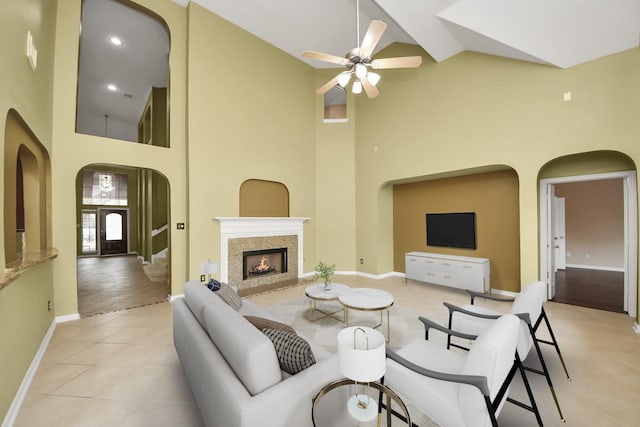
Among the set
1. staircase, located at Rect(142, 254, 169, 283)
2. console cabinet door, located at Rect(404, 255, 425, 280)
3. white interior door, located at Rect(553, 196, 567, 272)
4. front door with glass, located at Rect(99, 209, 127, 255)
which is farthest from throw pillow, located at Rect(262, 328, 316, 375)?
front door with glass, located at Rect(99, 209, 127, 255)

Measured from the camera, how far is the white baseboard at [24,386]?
178 centimetres

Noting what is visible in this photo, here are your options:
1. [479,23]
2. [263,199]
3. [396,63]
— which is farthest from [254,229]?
[479,23]

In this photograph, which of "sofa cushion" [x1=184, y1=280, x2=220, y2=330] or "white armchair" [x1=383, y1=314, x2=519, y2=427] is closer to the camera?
"white armchair" [x1=383, y1=314, x2=519, y2=427]

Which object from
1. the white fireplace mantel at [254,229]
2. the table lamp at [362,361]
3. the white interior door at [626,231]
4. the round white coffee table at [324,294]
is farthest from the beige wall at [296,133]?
the table lamp at [362,361]

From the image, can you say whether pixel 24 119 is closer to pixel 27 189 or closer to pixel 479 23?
pixel 27 189

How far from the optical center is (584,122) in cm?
345

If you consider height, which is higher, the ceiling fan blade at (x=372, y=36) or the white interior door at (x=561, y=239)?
the ceiling fan blade at (x=372, y=36)

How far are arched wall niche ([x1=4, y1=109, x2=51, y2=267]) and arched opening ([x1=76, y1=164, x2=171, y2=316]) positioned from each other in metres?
3.19

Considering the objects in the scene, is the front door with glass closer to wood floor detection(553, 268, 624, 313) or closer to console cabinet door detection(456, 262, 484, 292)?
console cabinet door detection(456, 262, 484, 292)

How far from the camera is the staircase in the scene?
5915 mm

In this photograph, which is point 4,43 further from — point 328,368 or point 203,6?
point 203,6

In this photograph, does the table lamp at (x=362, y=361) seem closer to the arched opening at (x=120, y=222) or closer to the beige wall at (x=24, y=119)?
the beige wall at (x=24, y=119)

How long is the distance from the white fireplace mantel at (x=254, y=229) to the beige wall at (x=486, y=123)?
1528mm

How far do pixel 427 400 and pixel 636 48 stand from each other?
4687mm
